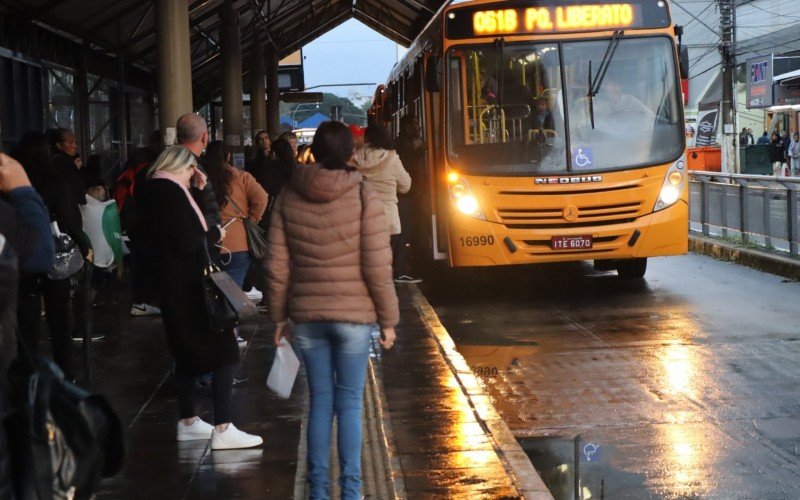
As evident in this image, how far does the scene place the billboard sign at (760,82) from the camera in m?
45.8

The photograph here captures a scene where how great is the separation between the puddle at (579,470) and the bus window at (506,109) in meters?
6.09

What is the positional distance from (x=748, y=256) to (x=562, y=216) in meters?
4.53

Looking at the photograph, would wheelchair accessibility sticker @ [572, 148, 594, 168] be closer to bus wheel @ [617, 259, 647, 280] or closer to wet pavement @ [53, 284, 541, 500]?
bus wheel @ [617, 259, 647, 280]

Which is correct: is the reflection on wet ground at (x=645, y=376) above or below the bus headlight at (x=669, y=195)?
below

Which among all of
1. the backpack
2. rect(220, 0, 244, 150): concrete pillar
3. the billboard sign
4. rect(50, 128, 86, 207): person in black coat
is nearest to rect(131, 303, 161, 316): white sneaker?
the backpack

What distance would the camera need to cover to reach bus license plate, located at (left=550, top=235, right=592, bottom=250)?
41.9 feet

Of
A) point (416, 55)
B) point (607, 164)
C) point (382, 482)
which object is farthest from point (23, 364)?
point (416, 55)

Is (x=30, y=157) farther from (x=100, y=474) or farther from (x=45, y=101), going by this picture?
(x=45, y=101)

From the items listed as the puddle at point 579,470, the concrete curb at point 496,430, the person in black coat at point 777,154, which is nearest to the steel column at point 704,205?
the concrete curb at point 496,430

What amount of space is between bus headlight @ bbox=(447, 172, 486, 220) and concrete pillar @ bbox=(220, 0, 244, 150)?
18303 millimetres

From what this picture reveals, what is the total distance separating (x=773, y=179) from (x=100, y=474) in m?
13.7

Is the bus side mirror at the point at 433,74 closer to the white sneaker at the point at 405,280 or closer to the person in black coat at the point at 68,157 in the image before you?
the white sneaker at the point at 405,280

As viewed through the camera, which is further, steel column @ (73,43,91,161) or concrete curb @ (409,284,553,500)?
steel column @ (73,43,91,161)

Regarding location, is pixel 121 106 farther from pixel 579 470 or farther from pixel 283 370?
pixel 283 370
